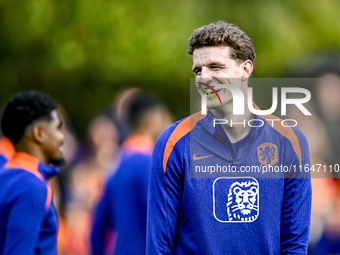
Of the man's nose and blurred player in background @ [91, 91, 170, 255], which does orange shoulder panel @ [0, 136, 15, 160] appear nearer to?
blurred player in background @ [91, 91, 170, 255]

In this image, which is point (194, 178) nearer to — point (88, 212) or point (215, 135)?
point (215, 135)

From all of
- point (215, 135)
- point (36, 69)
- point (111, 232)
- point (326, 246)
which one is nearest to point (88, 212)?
point (36, 69)

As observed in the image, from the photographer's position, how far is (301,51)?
37.6 ft

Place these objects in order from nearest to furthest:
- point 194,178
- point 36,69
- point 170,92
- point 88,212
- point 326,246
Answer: point 194,178, point 326,246, point 88,212, point 36,69, point 170,92

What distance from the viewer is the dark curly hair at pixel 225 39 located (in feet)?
11.4

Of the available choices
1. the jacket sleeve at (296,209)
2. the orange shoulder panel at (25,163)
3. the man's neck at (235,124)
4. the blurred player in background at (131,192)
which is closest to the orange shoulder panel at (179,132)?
the man's neck at (235,124)

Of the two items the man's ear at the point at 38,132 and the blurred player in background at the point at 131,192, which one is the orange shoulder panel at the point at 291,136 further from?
the blurred player in background at the point at 131,192

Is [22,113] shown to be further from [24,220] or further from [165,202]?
[165,202]

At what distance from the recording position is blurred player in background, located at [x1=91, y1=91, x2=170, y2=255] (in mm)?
6145

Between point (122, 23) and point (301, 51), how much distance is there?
3.13 metres

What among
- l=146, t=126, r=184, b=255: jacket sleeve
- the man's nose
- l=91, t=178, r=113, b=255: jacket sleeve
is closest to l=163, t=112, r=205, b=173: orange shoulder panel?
l=146, t=126, r=184, b=255: jacket sleeve

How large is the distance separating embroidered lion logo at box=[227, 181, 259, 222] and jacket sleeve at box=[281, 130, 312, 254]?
18cm

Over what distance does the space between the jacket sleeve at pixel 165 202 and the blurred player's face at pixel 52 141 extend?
170 centimetres

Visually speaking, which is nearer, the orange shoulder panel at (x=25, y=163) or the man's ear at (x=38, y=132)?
the orange shoulder panel at (x=25, y=163)
